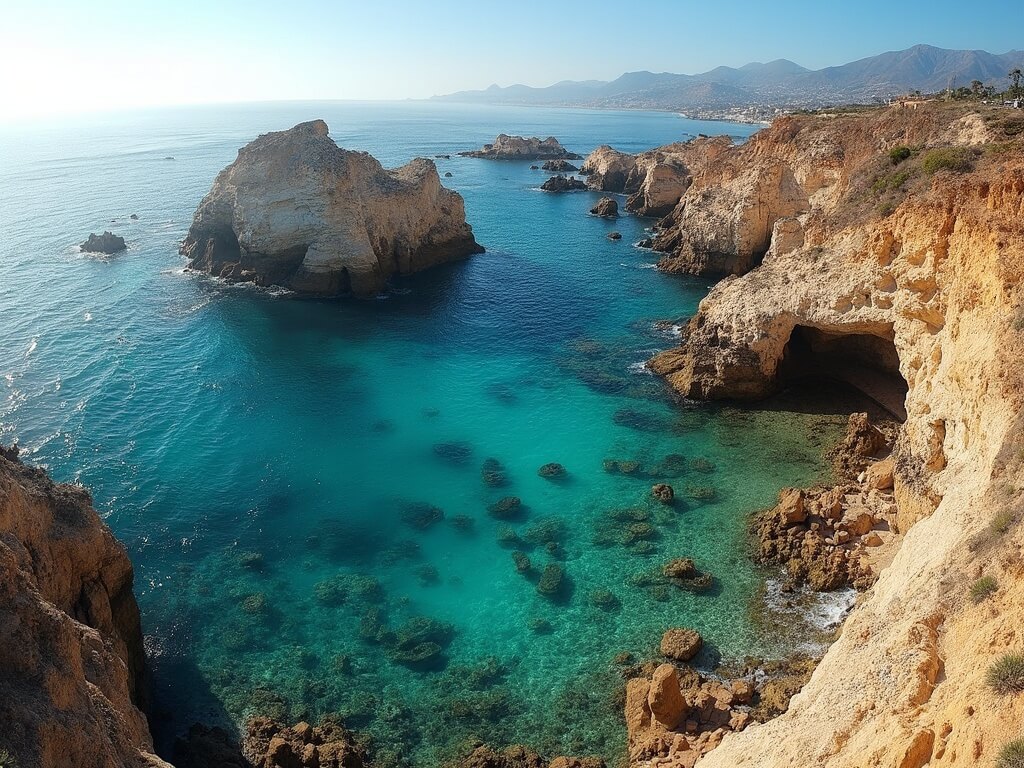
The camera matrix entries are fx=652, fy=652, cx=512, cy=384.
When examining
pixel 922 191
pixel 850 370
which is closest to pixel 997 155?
pixel 922 191

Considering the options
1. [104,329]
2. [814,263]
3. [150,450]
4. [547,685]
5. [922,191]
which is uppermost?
[922,191]

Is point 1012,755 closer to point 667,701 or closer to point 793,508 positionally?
point 667,701

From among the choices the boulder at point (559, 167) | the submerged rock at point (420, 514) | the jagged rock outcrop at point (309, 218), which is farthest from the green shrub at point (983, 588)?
the boulder at point (559, 167)

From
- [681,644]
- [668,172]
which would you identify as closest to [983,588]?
[681,644]

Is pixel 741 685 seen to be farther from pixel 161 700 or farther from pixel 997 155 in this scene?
pixel 997 155

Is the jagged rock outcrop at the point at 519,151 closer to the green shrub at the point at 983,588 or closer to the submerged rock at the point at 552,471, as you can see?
the submerged rock at the point at 552,471

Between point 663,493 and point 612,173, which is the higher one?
point 612,173

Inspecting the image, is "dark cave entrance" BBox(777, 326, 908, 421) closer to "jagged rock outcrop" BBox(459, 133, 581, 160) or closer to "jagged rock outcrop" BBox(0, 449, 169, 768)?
"jagged rock outcrop" BBox(0, 449, 169, 768)
